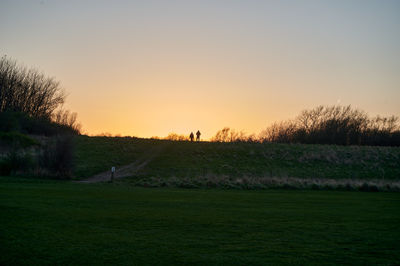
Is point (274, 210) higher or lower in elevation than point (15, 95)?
lower

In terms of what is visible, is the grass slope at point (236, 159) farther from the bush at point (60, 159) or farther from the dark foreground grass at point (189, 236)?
the dark foreground grass at point (189, 236)

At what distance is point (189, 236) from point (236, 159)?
1674 inches

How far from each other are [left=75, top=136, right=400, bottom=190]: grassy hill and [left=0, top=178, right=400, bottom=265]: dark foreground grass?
24.3 metres

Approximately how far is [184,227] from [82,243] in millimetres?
3285

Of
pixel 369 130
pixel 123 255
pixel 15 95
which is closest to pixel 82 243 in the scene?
pixel 123 255

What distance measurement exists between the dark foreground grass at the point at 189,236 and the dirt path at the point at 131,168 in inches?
860

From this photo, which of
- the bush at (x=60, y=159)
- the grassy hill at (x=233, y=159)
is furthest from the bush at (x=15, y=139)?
the bush at (x=60, y=159)

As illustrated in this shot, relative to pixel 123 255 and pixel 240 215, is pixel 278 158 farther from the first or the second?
pixel 123 255

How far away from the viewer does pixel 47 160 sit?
121ft

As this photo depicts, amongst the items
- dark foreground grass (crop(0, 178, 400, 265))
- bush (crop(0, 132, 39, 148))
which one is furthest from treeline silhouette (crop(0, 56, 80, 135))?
dark foreground grass (crop(0, 178, 400, 265))

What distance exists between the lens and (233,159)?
5209 cm

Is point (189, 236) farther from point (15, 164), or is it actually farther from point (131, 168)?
point (131, 168)

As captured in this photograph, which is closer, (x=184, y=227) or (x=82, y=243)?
(x=82, y=243)

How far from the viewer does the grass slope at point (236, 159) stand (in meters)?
44.8
